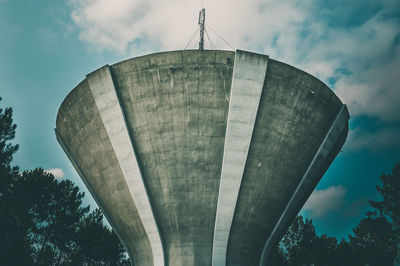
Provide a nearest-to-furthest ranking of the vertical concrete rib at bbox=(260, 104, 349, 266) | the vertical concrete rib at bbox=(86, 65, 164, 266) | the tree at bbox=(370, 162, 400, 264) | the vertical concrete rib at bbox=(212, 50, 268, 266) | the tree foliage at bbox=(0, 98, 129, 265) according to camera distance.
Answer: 1. the vertical concrete rib at bbox=(212, 50, 268, 266)
2. the vertical concrete rib at bbox=(86, 65, 164, 266)
3. the vertical concrete rib at bbox=(260, 104, 349, 266)
4. the tree foliage at bbox=(0, 98, 129, 265)
5. the tree at bbox=(370, 162, 400, 264)

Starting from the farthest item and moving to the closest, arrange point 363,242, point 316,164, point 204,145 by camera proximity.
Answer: point 363,242 → point 316,164 → point 204,145

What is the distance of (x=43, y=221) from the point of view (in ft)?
81.5

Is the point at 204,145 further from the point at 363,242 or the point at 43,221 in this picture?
the point at 363,242

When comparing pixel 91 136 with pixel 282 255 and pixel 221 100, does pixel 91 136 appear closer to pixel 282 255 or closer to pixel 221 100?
pixel 221 100

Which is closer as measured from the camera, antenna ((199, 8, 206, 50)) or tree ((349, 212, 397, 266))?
antenna ((199, 8, 206, 50))

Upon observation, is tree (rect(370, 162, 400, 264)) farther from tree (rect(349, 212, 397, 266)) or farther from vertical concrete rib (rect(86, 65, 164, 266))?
vertical concrete rib (rect(86, 65, 164, 266))

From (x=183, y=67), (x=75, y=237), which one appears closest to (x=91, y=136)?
(x=183, y=67)

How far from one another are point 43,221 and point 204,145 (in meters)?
18.9

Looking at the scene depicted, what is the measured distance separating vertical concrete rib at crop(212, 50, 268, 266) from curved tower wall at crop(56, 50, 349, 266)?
4cm

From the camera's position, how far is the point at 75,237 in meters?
27.1

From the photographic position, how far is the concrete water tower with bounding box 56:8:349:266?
507 inches

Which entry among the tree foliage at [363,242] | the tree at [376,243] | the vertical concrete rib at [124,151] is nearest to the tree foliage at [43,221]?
the vertical concrete rib at [124,151]

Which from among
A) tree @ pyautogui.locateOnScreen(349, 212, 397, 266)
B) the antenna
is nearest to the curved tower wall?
the antenna

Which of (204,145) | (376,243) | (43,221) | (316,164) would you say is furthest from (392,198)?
(43,221)
